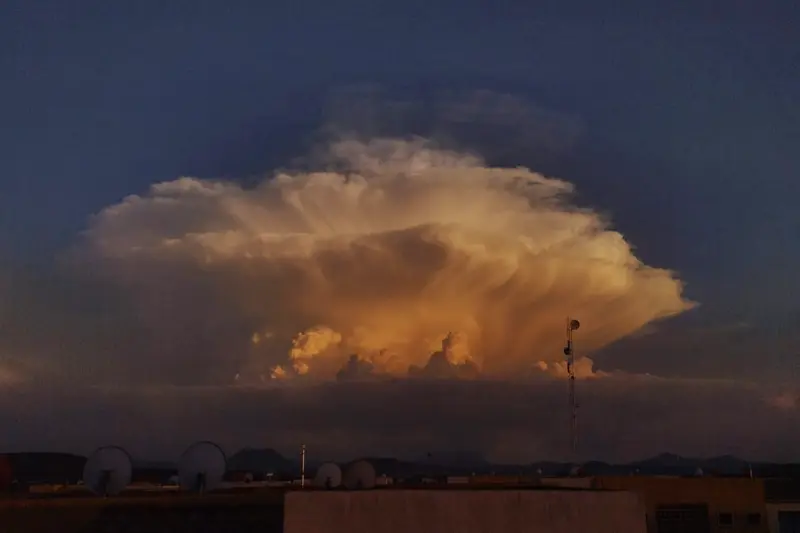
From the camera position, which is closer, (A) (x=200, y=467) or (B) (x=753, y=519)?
(A) (x=200, y=467)

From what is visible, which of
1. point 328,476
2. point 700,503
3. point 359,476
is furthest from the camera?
point 700,503

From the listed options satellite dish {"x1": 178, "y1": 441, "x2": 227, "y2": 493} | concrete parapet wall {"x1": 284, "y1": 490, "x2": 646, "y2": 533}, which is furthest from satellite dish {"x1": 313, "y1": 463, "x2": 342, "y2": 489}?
concrete parapet wall {"x1": 284, "y1": 490, "x2": 646, "y2": 533}

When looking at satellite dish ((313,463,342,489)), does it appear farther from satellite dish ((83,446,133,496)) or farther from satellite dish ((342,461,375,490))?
satellite dish ((83,446,133,496))

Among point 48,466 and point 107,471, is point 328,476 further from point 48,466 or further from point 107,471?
point 48,466

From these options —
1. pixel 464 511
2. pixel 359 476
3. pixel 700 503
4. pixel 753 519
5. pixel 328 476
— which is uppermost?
pixel 328 476

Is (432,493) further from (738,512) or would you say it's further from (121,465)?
(738,512)

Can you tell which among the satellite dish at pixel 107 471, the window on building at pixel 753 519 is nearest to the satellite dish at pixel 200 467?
the satellite dish at pixel 107 471

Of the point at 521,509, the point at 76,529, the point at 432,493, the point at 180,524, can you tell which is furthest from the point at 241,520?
the point at 521,509

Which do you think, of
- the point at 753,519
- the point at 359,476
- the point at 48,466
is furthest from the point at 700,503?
the point at 48,466

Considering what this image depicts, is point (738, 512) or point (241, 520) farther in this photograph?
point (738, 512)
